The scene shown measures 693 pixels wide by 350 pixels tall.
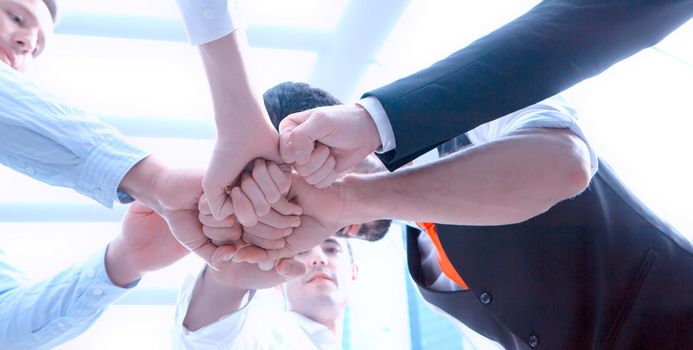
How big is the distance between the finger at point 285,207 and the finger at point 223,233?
0.13 meters

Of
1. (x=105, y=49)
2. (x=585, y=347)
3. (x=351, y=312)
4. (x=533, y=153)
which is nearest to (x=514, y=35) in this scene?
(x=533, y=153)

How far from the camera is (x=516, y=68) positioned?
3.40 ft

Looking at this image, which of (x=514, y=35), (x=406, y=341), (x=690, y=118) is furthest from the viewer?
(x=406, y=341)

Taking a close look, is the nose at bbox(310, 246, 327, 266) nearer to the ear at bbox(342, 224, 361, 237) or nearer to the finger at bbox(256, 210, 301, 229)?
the ear at bbox(342, 224, 361, 237)

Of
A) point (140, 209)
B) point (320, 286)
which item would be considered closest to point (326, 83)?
point (320, 286)

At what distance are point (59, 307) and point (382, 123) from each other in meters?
1.11

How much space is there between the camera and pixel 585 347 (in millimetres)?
1271

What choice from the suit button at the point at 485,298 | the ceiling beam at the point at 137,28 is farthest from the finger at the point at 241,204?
the ceiling beam at the point at 137,28

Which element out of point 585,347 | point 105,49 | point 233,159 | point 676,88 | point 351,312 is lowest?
point 585,347

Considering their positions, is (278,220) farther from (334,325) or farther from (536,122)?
(334,325)

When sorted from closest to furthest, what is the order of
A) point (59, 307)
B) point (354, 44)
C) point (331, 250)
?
point (59, 307) < point (354, 44) < point (331, 250)

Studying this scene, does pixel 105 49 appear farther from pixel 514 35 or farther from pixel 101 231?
pixel 514 35

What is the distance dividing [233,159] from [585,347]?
0.85 m

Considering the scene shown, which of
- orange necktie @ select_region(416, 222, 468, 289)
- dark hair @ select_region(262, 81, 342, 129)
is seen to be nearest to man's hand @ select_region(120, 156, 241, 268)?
dark hair @ select_region(262, 81, 342, 129)
